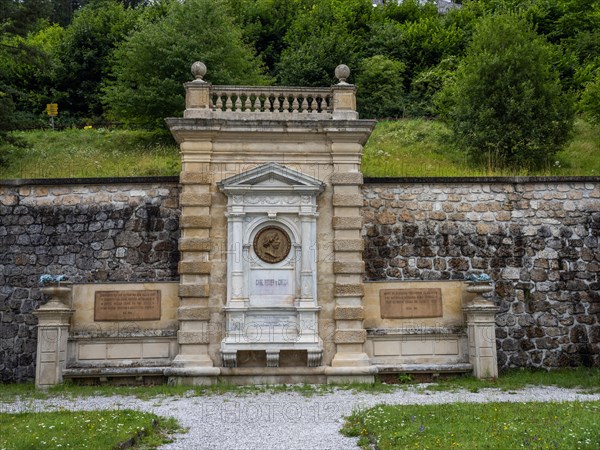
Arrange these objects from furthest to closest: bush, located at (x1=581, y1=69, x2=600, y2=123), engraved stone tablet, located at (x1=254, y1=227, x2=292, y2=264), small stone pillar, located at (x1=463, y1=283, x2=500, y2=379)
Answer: bush, located at (x1=581, y1=69, x2=600, y2=123) < engraved stone tablet, located at (x1=254, y1=227, x2=292, y2=264) < small stone pillar, located at (x1=463, y1=283, x2=500, y2=379)

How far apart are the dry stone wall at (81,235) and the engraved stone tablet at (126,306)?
1.76 meters

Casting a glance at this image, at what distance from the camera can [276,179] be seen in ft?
41.1

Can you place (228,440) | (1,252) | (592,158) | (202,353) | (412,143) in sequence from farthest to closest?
(412,143) < (592,158) < (1,252) < (202,353) < (228,440)

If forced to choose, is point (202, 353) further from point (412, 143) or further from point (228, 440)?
point (412, 143)

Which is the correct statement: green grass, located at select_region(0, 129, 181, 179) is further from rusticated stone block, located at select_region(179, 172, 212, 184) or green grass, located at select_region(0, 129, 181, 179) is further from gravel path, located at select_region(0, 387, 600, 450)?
gravel path, located at select_region(0, 387, 600, 450)

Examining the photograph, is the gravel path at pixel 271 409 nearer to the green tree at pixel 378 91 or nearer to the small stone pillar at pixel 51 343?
the small stone pillar at pixel 51 343

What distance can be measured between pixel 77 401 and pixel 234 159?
550cm

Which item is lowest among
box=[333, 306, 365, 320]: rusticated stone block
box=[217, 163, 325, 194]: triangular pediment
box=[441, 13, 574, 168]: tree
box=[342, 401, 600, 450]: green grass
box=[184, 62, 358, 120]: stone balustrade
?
box=[342, 401, 600, 450]: green grass

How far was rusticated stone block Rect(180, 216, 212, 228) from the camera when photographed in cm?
1238

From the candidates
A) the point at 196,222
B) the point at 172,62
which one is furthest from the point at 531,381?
the point at 172,62

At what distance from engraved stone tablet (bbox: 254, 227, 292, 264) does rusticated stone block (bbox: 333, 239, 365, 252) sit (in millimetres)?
960

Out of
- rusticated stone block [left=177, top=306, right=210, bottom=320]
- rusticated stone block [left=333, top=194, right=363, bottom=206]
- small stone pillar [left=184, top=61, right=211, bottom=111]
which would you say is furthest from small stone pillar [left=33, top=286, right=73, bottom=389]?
rusticated stone block [left=333, top=194, right=363, bottom=206]

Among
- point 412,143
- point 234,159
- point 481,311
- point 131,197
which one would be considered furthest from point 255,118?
point 412,143

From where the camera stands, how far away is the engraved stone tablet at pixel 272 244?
12.4 meters
